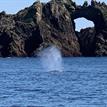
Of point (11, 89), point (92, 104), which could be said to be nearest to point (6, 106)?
point (92, 104)

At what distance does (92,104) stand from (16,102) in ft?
22.9

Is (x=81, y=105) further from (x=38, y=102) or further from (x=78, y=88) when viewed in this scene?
(x=78, y=88)

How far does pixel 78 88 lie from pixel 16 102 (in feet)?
58.5

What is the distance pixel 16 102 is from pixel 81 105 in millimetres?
6177

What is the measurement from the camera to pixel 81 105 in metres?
54.9

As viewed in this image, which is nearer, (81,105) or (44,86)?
(81,105)

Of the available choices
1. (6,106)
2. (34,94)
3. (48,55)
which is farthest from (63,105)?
(48,55)

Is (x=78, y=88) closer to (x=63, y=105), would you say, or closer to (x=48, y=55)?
(x=63, y=105)

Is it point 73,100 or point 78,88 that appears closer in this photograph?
point 73,100

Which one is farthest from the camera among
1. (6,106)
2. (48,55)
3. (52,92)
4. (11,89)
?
(48,55)

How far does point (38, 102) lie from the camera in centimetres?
5712

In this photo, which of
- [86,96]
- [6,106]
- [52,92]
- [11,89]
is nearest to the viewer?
[6,106]

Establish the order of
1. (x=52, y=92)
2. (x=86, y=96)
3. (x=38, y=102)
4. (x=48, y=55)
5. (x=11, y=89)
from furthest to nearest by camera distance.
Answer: (x=48, y=55) < (x=11, y=89) < (x=52, y=92) < (x=86, y=96) < (x=38, y=102)

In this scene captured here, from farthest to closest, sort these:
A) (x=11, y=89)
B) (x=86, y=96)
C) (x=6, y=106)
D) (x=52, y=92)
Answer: (x=11, y=89) < (x=52, y=92) < (x=86, y=96) < (x=6, y=106)
